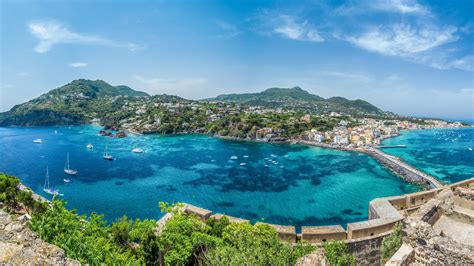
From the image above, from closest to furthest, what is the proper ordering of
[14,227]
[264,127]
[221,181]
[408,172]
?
[14,227], [221,181], [408,172], [264,127]

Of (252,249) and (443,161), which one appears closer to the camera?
(252,249)

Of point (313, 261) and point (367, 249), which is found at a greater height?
point (313, 261)

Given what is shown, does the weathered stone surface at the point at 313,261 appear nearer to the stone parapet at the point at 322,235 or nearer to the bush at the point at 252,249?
the bush at the point at 252,249

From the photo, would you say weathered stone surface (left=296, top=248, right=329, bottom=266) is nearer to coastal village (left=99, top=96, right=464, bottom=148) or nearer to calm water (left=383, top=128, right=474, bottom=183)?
calm water (left=383, top=128, right=474, bottom=183)

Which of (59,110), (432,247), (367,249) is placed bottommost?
(367,249)

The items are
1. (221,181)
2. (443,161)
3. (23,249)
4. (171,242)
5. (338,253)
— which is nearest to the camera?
(23,249)

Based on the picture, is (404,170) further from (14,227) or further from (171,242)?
(14,227)

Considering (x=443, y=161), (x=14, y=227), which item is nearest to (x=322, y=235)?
(x=14, y=227)

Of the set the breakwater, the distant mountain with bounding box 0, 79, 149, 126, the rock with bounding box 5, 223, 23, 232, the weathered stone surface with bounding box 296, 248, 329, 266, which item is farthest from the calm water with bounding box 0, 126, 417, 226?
the distant mountain with bounding box 0, 79, 149, 126
